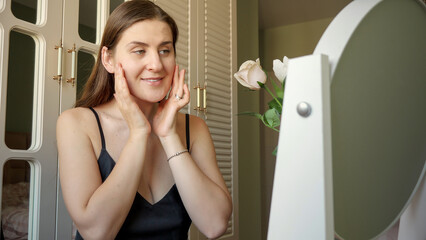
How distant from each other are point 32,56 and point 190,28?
1.15 m

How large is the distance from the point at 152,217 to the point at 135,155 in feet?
0.71

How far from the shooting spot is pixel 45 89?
1.55 m

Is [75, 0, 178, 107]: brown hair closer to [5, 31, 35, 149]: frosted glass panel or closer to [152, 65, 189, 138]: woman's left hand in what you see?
[152, 65, 189, 138]: woman's left hand

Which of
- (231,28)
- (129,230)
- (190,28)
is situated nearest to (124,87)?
(129,230)

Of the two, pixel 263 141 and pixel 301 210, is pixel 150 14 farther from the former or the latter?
pixel 263 141

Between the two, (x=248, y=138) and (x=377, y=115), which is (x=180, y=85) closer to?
(x=377, y=115)

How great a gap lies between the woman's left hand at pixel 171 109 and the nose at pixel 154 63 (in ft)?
0.25

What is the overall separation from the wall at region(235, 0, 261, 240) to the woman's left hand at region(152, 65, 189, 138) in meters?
2.42

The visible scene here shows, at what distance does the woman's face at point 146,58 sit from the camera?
45.5 inches

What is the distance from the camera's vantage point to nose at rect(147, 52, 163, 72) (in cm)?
115

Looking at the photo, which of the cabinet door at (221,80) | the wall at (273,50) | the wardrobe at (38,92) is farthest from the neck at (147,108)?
the wall at (273,50)

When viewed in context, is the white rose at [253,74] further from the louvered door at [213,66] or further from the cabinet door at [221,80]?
the cabinet door at [221,80]

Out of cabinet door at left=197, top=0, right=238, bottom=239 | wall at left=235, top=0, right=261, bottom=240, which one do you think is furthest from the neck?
wall at left=235, top=0, right=261, bottom=240

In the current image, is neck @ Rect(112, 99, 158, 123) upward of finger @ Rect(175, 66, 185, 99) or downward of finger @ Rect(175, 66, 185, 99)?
downward
